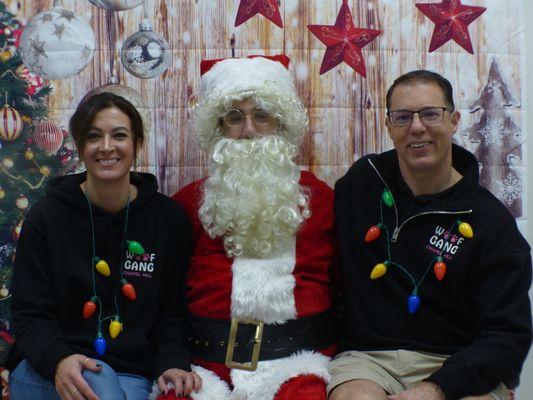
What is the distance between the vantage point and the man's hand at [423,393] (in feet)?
6.59

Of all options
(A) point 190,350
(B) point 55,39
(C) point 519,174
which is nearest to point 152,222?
(A) point 190,350

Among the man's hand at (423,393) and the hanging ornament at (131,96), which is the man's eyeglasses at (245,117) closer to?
the hanging ornament at (131,96)

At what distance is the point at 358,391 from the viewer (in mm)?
2080

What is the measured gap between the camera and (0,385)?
2.74m

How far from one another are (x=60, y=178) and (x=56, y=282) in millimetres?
428

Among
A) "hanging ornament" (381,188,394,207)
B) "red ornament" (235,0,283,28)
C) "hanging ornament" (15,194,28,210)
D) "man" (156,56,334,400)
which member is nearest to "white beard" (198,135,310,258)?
"man" (156,56,334,400)

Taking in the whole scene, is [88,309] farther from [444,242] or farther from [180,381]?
[444,242]

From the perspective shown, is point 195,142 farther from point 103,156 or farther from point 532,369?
point 532,369

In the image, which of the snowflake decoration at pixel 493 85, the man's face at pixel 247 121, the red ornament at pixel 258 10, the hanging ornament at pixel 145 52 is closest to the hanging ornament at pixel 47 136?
the hanging ornament at pixel 145 52

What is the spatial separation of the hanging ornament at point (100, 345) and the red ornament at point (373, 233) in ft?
3.31

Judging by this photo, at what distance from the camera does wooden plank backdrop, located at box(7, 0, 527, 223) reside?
2783 millimetres

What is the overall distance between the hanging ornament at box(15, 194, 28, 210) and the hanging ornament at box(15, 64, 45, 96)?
0.45 meters

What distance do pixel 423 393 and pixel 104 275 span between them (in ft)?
3.84

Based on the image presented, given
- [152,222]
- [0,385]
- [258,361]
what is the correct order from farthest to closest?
[0,385] → [152,222] → [258,361]
